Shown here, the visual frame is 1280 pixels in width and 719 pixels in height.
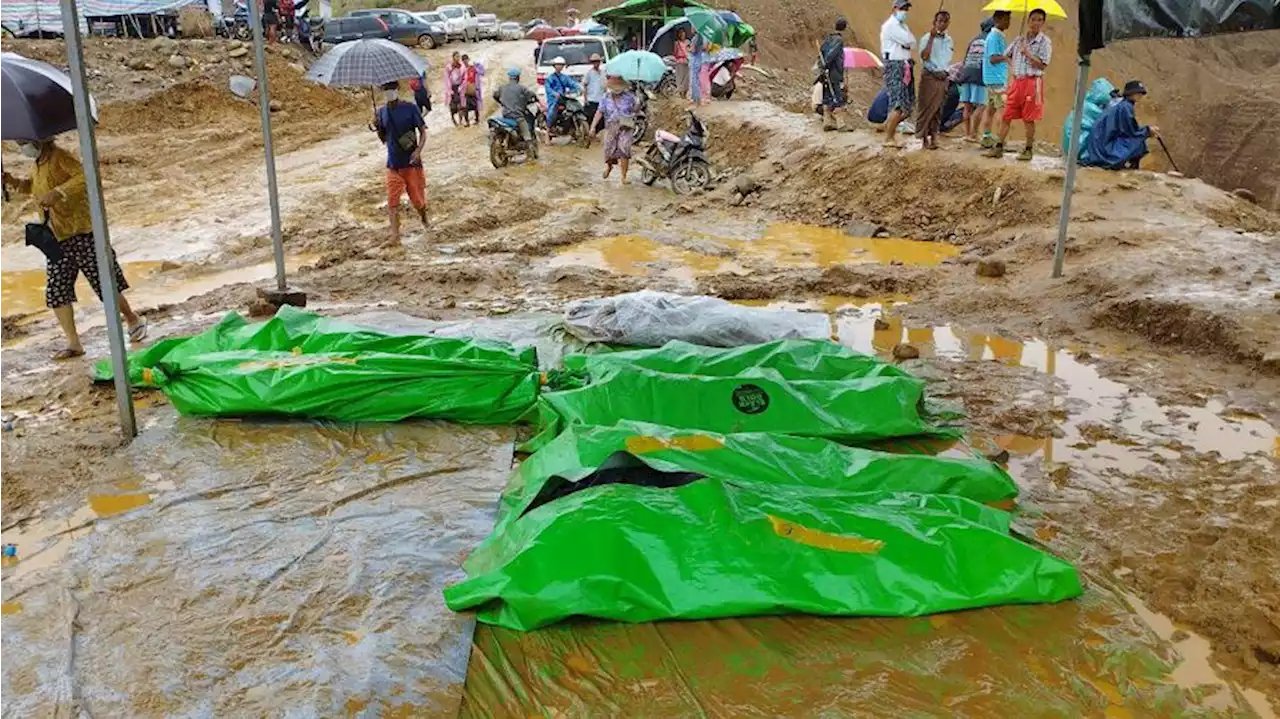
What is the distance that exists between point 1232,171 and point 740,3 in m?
17.4

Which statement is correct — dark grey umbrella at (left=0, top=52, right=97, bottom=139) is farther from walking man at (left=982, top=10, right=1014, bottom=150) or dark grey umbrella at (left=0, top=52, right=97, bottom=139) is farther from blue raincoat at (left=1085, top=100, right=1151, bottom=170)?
blue raincoat at (left=1085, top=100, right=1151, bottom=170)

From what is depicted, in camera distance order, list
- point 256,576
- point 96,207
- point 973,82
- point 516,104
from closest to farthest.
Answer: point 256,576
point 96,207
point 973,82
point 516,104

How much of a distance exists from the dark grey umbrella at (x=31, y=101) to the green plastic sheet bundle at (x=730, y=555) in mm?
3678

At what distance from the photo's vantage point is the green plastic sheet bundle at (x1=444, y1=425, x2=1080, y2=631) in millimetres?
2955

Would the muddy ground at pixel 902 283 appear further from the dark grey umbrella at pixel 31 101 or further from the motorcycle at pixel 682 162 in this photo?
the dark grey umbrella at pixel 31 101

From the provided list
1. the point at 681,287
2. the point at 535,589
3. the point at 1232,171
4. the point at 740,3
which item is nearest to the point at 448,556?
the point at 535,589

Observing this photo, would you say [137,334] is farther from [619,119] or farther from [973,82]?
[973,82]

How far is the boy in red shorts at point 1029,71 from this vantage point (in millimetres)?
9469

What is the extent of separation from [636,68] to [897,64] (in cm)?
389

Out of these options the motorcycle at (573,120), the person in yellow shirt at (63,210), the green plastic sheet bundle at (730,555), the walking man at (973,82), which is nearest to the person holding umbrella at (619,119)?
the motorcycle at (573,120)

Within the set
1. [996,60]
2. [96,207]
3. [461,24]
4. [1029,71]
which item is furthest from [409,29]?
[96,207]

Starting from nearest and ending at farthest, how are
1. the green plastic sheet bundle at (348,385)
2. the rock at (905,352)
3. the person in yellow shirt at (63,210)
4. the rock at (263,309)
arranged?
the green plastic sheet bundle at (348,385) < the person in yellow shirt at (63,210) < the rock at (905,352) < the rock at (263,309)

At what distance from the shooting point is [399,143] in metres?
9.07

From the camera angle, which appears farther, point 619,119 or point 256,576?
point 619,119
